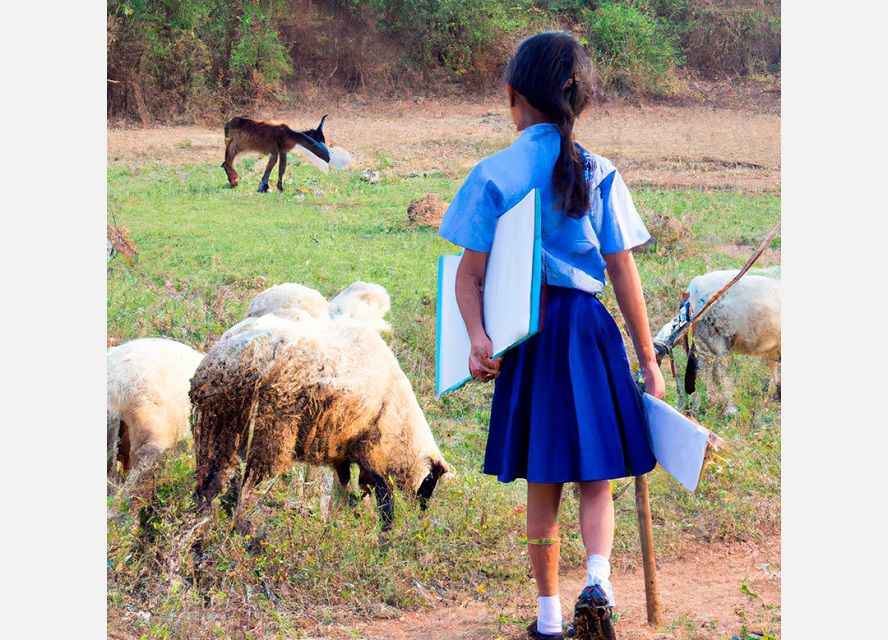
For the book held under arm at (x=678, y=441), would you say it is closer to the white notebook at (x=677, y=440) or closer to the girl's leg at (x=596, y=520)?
the white notebook at (x=677, y=440)

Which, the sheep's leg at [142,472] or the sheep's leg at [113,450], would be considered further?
the sheep's leg at [113,450]

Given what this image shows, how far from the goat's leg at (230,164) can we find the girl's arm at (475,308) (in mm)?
2451

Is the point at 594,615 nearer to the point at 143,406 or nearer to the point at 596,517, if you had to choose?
the point at 596,517

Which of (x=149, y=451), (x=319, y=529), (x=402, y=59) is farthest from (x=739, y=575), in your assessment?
(x=402, y=59)

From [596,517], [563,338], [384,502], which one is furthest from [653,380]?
[384,502]

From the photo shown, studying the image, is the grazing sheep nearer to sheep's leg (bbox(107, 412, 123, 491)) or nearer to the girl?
sheep's leg (bbox(107, 412, 123, 491))

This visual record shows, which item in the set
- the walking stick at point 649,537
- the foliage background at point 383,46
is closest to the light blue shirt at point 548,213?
the walking stick at point 649,537

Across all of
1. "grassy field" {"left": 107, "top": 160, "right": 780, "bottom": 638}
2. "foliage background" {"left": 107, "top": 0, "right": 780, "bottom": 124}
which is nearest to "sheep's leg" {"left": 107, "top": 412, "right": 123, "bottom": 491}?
"grassy field" {"left": 107, "top": 160, "right": 780, "bottom": 638}

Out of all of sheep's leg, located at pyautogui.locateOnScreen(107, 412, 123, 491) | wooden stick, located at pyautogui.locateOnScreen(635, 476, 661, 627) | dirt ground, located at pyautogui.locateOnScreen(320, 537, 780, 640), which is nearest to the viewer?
wooden stick, located at pyautogui.locateOnScreen(635, 476, 661, 627)

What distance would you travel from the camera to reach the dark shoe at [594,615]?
10.3 ft

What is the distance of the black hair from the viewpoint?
3195 mm

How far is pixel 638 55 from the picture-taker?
552 cm

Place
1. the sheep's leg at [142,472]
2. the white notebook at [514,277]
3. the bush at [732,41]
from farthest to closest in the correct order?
1. the bush at [732,41]
2. the sheep's leg at [142,472]
3. the white notebook at [514,277]

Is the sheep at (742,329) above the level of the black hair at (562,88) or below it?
below
